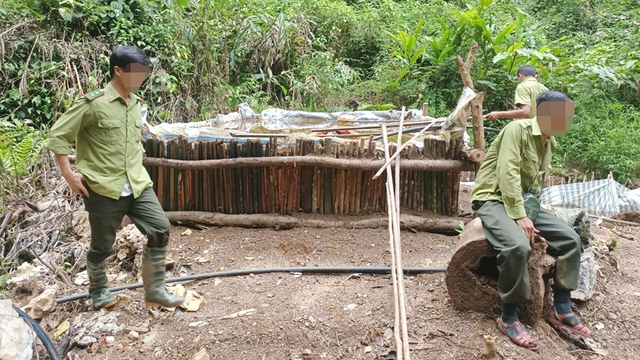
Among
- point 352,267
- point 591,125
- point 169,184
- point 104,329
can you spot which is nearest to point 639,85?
point 591,125

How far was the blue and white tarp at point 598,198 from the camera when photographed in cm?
599

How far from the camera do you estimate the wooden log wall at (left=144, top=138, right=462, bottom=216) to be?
15.3 ft

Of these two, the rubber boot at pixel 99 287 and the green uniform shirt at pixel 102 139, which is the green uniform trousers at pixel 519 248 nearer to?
the green uniform shirt at pixel 102 139

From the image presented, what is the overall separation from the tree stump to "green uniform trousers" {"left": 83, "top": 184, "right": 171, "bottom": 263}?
2005mm

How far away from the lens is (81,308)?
132 inches

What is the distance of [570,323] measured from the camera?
303 cm

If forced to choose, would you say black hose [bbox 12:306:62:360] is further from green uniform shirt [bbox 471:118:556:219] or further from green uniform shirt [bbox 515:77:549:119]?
green uniform shirt [bbox 515:77:549:119]

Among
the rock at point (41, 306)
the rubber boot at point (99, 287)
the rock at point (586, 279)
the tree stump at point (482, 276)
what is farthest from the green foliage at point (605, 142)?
the rock at point (41, 306)

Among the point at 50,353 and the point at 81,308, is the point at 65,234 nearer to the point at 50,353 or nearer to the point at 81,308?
the point at 81,308

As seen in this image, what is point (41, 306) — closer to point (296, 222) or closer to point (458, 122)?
point (296, 222)

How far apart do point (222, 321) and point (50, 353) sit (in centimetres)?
103

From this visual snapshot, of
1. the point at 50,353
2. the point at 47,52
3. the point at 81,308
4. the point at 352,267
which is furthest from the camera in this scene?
the point at 47,52

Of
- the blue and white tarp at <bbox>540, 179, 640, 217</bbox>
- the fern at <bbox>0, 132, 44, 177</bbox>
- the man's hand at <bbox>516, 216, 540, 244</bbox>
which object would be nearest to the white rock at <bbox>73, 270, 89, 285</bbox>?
the fern at <bbox>0, 132, 44, 177</bbox>

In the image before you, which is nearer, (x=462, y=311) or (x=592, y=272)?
(x=462, y=311)
